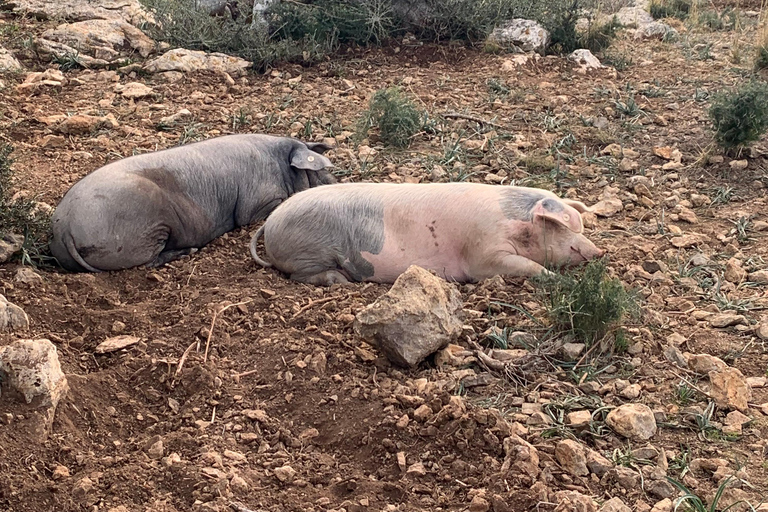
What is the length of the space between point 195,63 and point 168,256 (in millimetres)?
3734

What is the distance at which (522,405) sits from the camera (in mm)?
3518

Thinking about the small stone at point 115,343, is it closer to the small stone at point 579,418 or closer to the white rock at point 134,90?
the small stone at point 579,418

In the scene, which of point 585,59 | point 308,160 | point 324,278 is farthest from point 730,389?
point 585,59

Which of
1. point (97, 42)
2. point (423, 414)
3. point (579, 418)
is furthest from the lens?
point (97, 42)

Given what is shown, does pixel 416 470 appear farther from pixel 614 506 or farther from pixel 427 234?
pixel 427 234

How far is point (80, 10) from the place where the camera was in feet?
31.1

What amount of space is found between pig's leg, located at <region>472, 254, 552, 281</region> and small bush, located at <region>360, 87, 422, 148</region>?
7.57 ft

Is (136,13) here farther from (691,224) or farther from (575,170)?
(691,224)

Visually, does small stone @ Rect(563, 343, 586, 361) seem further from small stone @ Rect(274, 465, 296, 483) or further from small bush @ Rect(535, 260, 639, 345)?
small stone @ Rect(274, 465, 296, 483)

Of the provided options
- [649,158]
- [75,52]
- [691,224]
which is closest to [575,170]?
[649,158]

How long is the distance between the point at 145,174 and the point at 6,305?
187 centimetres

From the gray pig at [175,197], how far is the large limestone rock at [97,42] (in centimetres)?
314

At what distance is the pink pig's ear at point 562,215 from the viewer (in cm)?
488

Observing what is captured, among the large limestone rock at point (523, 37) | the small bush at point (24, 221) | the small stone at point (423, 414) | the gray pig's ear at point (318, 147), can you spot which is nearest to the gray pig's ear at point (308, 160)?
the gray pig's ear at point (318, 147)
